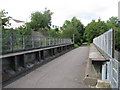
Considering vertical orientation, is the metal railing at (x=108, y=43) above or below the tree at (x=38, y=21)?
below

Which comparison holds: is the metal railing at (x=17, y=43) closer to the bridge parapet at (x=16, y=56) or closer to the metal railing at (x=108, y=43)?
the bridge parapet at (x=16, y=56)

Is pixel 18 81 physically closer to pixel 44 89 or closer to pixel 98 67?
pixel 44 89

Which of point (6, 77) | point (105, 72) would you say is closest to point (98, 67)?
point (105, 72)

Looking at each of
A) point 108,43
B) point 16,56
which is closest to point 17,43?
point 16,56

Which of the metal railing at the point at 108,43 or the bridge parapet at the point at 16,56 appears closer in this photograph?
the metal railing at the point at 108,43

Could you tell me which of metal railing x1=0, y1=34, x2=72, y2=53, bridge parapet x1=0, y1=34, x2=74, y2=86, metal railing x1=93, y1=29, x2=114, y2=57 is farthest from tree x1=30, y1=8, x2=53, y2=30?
metal railing x1=93, y1=29, x2=114, y2=57

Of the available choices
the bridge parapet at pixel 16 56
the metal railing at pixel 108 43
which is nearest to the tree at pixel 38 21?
the bridge parapet at pixel 16 56

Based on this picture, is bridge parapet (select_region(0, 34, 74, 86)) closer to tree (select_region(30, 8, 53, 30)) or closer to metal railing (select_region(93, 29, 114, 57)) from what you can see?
metal railing (select_region(93, 29, 114, 57))

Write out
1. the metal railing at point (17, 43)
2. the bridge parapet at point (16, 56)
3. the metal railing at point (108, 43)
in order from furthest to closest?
the metal railing at point (17, 43) < the bridge parapet at point (16, 56) < the metal railing at point (108, 43)

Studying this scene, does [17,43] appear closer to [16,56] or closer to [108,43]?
[16,56]

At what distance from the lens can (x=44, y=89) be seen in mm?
5145

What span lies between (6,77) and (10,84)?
66 centimetres

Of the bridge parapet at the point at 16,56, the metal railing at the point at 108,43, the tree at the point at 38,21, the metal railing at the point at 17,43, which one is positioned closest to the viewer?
the metal railing at the point at 108,43

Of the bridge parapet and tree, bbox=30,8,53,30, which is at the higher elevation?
tree, bbox=30,8,53,30
